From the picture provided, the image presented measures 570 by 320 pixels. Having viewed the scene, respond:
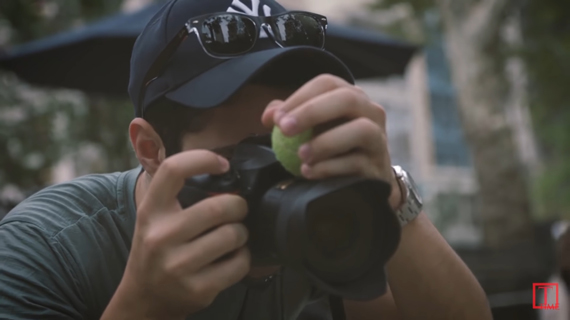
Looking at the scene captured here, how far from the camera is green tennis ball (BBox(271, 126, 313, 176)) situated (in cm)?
112

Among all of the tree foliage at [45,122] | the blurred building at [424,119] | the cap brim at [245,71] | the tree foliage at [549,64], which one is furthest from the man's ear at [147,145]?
the blurred building at [424,119]

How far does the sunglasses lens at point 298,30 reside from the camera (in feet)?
4.97

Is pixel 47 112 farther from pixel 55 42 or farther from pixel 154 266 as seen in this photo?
pixel 154 266

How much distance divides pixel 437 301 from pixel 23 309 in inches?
32.5

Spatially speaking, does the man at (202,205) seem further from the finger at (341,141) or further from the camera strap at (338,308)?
the camera strap at (338,308)

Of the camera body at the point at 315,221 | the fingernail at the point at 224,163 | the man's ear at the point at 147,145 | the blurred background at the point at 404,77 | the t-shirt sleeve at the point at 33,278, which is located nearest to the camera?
the camera body at the point at 315,221

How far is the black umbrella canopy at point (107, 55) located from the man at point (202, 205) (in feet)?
9.34

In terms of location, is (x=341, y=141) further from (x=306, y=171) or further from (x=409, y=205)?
(x=409, y=205)

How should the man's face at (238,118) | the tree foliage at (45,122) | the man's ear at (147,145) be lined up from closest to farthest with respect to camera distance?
1. the man's face at (238,118)
2. the man's ear at (147,145)
3. the tree foliage at (45,122)

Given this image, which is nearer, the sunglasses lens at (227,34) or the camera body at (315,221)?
the camera body at (315,221)

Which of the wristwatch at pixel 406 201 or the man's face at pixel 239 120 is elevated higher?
the man's face at pixel 239 120

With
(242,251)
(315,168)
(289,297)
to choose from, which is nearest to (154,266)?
(242,251)

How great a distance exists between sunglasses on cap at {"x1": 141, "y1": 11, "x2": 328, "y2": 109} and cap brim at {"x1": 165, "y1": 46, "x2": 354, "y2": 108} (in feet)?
0.13

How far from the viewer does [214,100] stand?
54.2 inches
